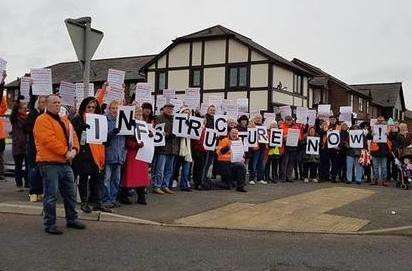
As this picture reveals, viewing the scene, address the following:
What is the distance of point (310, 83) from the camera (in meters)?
48.5

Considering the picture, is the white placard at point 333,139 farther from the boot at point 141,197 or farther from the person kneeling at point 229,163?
the boot at point 141,197

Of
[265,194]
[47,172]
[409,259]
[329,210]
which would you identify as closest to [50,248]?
[47,172]

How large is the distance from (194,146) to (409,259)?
264 inches

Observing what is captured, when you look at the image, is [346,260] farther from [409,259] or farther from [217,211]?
[217,211]

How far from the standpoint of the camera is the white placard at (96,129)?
30.0 feet

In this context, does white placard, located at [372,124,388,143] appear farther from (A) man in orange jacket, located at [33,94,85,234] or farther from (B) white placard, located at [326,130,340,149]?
(A) man in orange jacket, located at [33,94,85,234]

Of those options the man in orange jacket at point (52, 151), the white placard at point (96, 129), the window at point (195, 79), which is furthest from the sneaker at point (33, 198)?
the window at point (195, 79)

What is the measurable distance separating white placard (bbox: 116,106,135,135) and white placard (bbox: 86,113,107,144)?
63 cm

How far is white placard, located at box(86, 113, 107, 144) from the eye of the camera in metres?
9.13

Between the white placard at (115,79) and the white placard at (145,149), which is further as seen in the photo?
the white placard at (145,149)

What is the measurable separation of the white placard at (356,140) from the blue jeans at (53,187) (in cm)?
955

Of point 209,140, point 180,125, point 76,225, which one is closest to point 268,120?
point 209,140

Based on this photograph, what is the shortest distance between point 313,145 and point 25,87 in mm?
7957

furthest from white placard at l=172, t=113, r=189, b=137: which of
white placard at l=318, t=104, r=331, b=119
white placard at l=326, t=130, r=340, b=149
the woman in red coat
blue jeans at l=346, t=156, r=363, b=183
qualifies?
white placard at l=318, t=104, r=331, b=119
